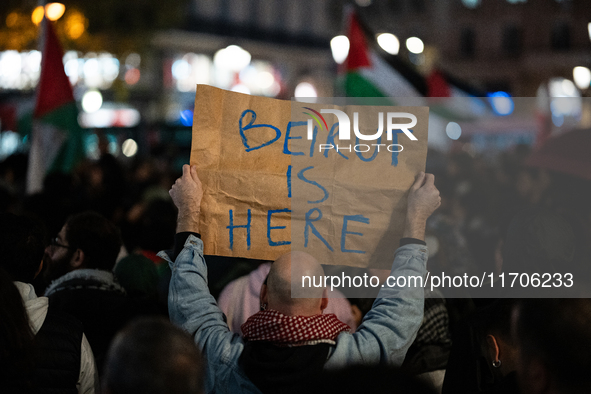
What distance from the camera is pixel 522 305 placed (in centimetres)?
204

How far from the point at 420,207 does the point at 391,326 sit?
48 centimetres

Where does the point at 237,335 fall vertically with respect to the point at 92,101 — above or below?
below

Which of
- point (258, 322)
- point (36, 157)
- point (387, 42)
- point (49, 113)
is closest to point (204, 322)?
point (258, 322)

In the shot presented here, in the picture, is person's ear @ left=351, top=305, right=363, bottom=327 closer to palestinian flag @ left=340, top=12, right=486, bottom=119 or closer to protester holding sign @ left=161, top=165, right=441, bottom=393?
protester holding sign @ left=161, top=165, right=441, bottom=393

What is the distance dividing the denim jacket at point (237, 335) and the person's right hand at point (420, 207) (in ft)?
0.23

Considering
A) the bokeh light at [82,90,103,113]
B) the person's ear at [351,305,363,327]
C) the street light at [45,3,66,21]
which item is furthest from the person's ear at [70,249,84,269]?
the bokeh light at [82,90,103,113]

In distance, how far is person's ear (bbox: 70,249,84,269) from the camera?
3.57m

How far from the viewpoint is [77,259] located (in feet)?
11.7

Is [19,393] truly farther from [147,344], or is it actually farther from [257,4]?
[257,4]

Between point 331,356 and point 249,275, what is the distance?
1.38m

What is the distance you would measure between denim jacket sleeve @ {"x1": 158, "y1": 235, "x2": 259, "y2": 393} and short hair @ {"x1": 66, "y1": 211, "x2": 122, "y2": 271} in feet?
3.64

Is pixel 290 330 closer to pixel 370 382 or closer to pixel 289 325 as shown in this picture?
pixel 289 325

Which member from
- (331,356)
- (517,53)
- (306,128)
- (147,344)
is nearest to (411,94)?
(306,128)

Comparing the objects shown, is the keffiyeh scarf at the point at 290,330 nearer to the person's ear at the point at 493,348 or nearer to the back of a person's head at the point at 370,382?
the person's ear at the point at 493,348
